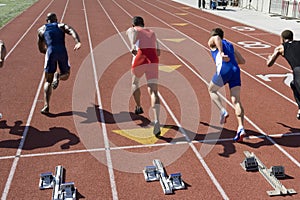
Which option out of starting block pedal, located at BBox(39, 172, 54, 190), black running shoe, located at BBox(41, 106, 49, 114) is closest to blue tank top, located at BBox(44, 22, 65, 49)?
black running shoe, located at BBox(41, 106, 49, 114)

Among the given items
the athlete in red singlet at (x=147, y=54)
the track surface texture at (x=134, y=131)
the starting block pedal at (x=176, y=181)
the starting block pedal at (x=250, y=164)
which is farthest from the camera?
the athlete in red singlet at (x=147, y=54)

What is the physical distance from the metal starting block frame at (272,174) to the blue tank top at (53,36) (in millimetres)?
4165

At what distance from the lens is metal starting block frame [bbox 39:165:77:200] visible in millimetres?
4945

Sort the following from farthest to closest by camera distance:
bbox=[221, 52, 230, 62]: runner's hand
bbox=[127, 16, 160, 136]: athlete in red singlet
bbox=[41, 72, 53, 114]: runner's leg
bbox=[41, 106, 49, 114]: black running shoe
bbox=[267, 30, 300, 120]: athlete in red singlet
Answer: bbox=[41, 106, 49, 114]: black running shoe, bbox=[41, 72, 53, 114]: runner's leg, bbox=[127, 16, 160, 136]: athlete in red singlet, bbox=[221, 52, 230, 62]: runner's hand, bbox=[267, 30, 300, 120]: athlete in red singlet

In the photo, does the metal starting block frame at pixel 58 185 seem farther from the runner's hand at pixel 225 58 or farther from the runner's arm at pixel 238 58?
the runner's arm at pixel 238 58

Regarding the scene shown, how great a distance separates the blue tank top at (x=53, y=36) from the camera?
24.5 feet

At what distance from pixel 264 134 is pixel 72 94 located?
4.69 m

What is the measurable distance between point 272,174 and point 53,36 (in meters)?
4.78

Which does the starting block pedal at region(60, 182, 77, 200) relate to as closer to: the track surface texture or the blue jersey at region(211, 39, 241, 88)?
the track surface texture

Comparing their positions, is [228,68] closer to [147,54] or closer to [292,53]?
[292,53]

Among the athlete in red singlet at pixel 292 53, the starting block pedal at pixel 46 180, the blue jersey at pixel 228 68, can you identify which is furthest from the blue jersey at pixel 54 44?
the athlete in red singlet at pixel 292 53

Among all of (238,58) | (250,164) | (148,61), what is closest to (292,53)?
(238,58)

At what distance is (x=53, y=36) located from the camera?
7.49 metres

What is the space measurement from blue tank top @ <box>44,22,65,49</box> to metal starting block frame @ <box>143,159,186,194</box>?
11.1 ft
